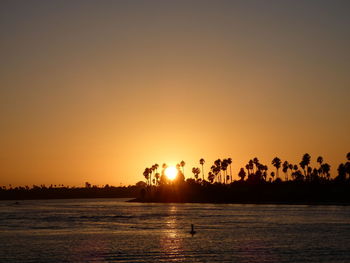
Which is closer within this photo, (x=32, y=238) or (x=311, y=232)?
(x=32, y=238)

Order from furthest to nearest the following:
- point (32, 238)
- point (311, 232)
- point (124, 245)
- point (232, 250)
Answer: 1. point (311, 232)
2. point (32, 238)
3. point (124, 245)
4. point (232, 250)

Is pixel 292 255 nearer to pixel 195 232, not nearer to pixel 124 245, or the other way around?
pixel 124 245

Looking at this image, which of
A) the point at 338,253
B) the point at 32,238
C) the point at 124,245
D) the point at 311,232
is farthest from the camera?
the point at 311,232

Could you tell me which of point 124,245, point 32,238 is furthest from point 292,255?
point 32,238

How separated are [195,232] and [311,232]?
2101 cm

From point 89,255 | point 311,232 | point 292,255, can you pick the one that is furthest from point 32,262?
point 311,232

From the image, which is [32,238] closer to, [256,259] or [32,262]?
[32,262]

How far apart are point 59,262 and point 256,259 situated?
22569mm

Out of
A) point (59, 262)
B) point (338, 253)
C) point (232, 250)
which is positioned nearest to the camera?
point (59, 262)

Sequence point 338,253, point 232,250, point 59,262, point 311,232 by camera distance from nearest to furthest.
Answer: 1. point 59,262
2. point 338,253
3. point 232,250
4. point 311,232

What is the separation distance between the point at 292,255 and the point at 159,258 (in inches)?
635

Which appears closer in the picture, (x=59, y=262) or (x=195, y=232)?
(x=59, y=262)

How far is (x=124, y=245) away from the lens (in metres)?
77.1

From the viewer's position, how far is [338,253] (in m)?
65.8
